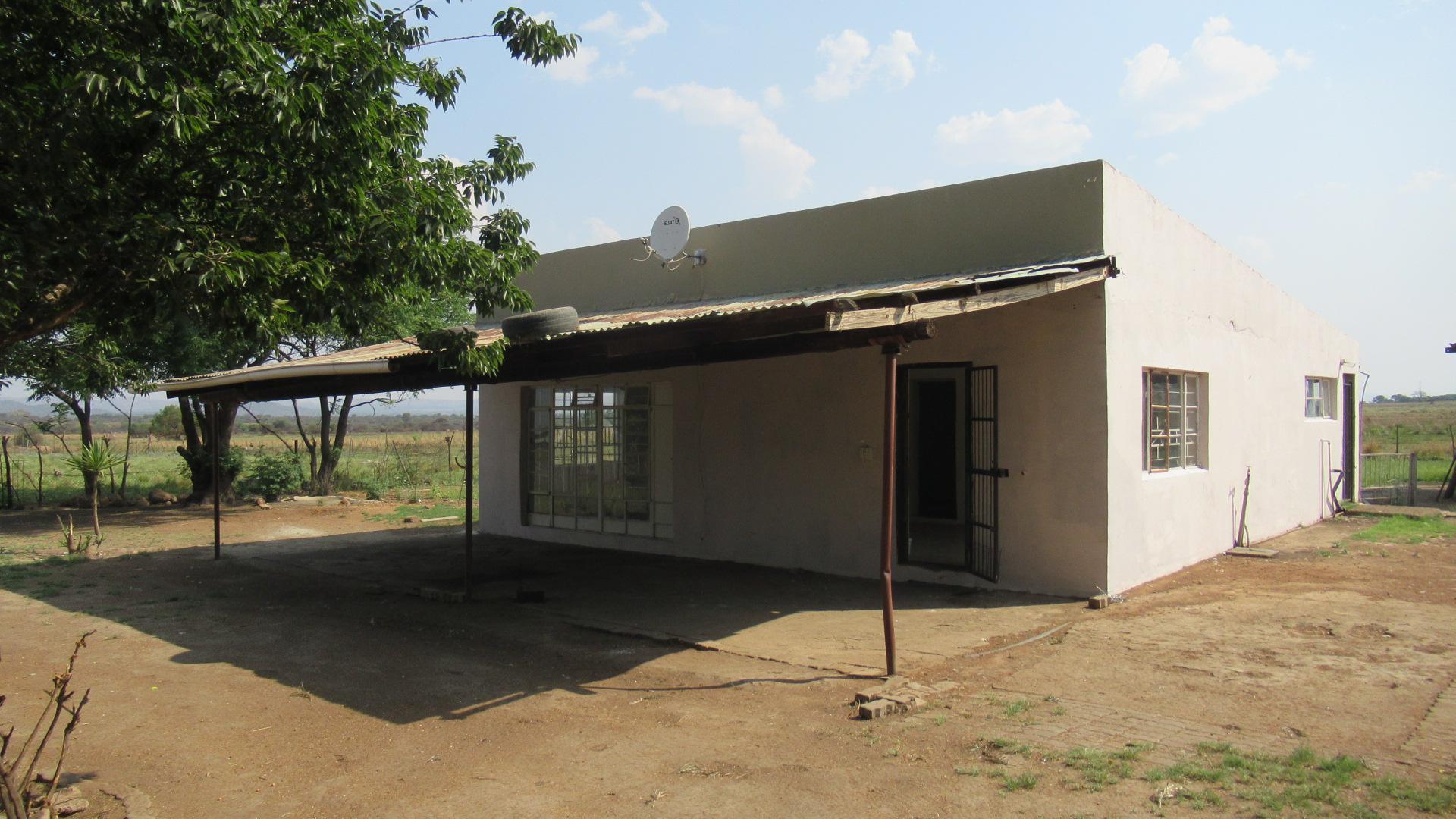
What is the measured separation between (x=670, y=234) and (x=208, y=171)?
7.08 metres

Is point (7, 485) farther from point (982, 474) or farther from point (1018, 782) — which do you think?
point (1018, 782)

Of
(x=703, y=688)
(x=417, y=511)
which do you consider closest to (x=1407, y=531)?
(x=703, y=688)

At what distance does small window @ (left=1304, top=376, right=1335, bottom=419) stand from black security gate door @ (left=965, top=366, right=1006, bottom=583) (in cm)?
812

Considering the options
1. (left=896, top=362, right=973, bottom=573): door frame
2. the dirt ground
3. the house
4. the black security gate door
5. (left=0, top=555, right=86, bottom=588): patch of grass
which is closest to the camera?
the dirt ground

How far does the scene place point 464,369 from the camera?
686 centimetres

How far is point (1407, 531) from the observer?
535 inches

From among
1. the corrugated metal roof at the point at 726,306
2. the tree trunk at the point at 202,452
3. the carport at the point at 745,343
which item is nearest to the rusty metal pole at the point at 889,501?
the carport at the point at 745,343

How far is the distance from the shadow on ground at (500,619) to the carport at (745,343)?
65 centimetres

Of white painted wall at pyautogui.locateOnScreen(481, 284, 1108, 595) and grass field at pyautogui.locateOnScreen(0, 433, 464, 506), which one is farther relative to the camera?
grass field at pyautogui.locateOnScreen(0, 433, 464, 506)

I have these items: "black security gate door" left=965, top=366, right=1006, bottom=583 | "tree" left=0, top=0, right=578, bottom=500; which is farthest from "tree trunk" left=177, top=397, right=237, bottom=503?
"black security gate door" left=965, top=366, right=1006, bottom=583

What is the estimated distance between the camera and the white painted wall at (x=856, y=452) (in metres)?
8.80

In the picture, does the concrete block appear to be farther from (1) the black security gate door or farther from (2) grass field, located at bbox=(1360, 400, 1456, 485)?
(2) grass field, located at bbox=(1360, 400, 1456, 485)

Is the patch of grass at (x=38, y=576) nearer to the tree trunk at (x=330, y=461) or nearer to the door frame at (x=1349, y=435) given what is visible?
the tree trunk at (x=330, y=461)

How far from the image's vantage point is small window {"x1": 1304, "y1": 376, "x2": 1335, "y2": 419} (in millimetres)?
15000
